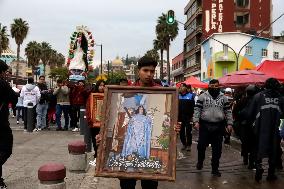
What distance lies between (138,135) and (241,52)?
2043 inches

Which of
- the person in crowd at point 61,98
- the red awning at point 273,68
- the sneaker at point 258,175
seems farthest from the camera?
the red awning at point 273,68

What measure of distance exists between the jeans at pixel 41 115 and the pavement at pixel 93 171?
284 centimetres

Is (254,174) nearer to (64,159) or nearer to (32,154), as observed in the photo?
(64,159)

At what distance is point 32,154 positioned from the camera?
34.6 feet

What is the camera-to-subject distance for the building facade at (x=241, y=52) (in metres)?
54.1

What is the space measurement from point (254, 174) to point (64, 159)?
149 inches

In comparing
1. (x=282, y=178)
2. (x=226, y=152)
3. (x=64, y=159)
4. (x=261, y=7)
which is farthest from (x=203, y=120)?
(x=261, y=7)

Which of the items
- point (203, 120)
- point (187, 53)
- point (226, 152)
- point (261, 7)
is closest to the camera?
point (203, 120)

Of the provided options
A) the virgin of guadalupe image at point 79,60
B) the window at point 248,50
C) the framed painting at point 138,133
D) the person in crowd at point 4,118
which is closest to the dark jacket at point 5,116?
the person in crowd at point 4,118

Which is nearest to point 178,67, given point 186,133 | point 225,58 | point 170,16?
point 225,58

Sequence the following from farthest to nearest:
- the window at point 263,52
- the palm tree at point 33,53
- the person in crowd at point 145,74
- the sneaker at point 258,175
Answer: the palm tree at point 33,53 < the window at point 263,52 < the sneaker at point 258,175 < the person in crowd at point 145,74

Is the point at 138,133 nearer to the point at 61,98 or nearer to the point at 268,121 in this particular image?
the point at 268,121

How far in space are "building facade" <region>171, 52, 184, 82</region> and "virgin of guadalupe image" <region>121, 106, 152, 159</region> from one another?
3196 inches

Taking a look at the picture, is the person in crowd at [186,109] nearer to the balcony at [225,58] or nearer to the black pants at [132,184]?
the black pants at [132,184]
